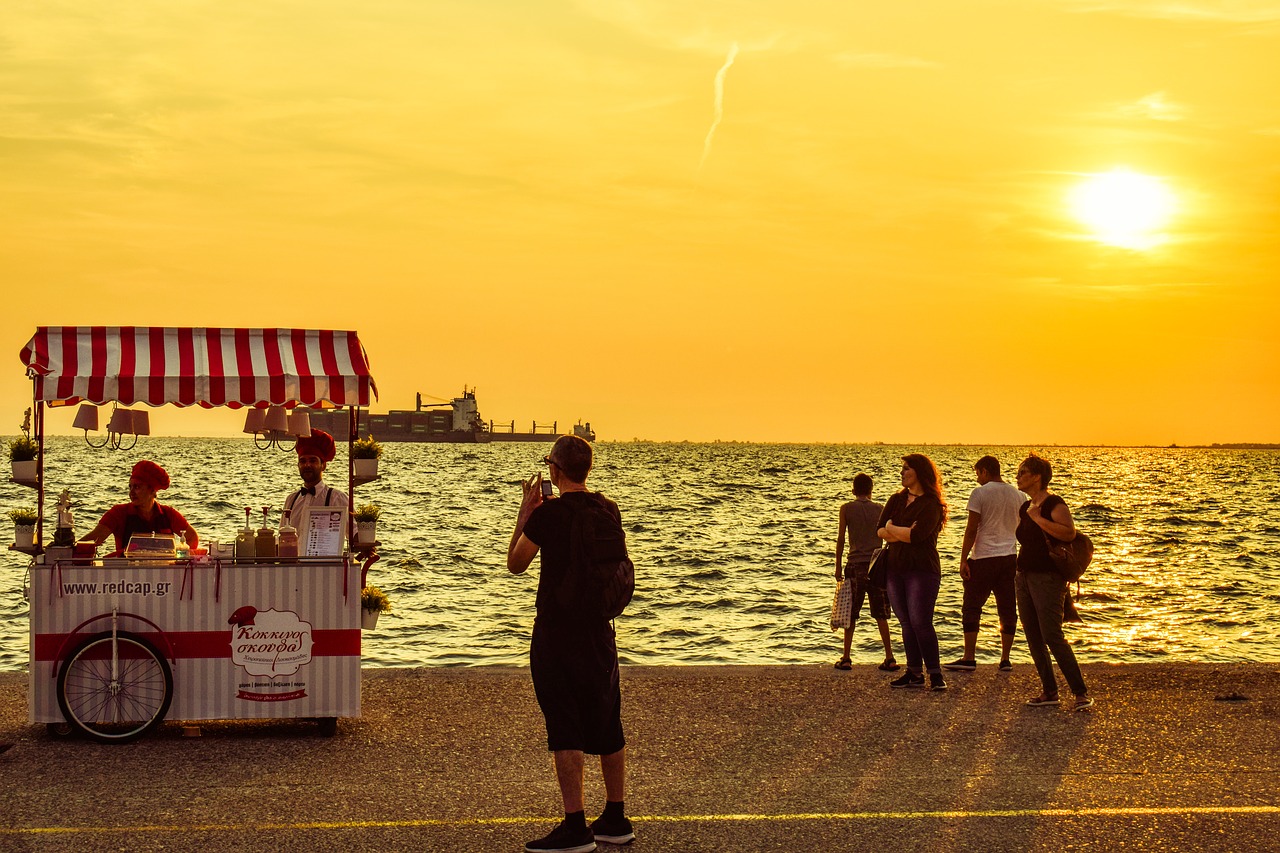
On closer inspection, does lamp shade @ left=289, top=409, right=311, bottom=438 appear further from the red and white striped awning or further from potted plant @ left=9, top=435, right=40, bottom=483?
potted plant @ left=9, top=435, right=40, bottom=483

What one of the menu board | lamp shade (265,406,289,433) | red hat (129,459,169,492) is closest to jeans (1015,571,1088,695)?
the menu board

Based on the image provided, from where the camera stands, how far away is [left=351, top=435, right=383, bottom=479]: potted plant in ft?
35.8

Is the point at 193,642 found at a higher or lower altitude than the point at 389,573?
higher

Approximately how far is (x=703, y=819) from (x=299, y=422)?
19.5 feet

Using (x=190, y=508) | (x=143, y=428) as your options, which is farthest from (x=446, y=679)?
(x=190, y=508)

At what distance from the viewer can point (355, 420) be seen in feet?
36.0

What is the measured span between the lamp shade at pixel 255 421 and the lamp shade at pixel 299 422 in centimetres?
23

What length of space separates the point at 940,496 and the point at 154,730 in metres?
6.15

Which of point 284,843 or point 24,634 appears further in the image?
point 24,634

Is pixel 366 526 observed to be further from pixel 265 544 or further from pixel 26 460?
pixel 26 460

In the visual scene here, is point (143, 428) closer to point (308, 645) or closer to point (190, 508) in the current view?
point (308, 645)

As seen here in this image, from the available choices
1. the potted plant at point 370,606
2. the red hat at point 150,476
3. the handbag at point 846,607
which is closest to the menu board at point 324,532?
the potted plant at point 370,606

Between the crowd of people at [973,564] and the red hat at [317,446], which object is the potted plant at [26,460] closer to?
the red hat at [317,446]

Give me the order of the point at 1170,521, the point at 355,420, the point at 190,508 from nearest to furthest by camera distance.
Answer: the point at 355,420, the point at 190,508, the point at 1170,521
